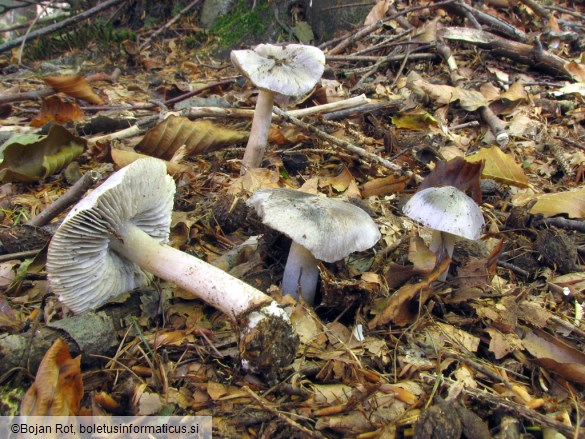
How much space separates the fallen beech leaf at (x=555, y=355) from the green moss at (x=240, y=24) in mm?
4810

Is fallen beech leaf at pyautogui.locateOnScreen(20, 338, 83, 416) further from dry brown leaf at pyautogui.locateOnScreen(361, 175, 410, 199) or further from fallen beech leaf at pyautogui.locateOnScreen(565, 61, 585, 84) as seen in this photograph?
fallen beech leaf at pyautogui.locateOnScreen(565, 61, 585, 84)

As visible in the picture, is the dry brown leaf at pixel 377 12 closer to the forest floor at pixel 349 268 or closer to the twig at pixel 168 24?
the forest floor at pixel 349 268

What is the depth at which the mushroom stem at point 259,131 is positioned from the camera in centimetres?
304

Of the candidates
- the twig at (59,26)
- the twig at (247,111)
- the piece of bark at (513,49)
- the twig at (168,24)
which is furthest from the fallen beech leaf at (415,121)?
the twig at (59,26)

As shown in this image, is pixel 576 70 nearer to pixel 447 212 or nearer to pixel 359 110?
pixel 359 110

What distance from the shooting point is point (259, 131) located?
313 cm

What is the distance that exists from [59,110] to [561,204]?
4.00 metres

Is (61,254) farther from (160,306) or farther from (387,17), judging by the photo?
(387,17)

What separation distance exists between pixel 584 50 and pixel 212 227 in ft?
17.3

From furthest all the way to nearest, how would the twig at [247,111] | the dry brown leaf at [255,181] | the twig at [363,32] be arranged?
the twig at [363,32], the twig at [247,111], the dry brown leaf at [255,181]

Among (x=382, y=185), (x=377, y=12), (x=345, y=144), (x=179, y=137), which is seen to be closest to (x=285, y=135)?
(x=345, y=144)

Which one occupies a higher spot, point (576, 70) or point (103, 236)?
point (103, 236)

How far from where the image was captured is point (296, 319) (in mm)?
2066

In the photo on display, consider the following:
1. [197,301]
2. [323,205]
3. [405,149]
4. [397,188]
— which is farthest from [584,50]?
[197,301]
